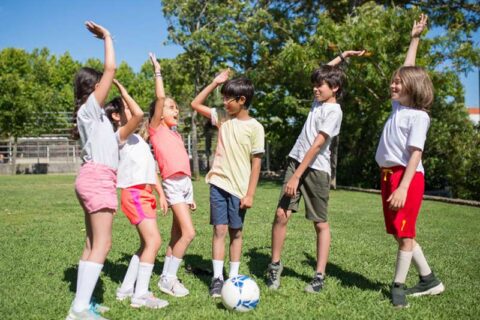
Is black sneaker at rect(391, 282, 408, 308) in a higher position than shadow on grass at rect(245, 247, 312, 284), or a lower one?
higher

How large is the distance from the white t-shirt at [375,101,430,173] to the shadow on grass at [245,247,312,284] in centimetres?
147

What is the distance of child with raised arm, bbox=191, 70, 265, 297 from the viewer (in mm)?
4223

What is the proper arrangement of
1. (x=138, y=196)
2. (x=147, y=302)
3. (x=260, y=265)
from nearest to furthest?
1. (x=147, y=302)
2. (x=138, y=196)
3. (x=260, y=265)

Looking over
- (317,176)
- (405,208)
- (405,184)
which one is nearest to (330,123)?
(317,176)

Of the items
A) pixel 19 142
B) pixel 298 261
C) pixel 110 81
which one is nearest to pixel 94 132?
pixel 110 81

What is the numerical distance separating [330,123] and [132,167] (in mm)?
1687

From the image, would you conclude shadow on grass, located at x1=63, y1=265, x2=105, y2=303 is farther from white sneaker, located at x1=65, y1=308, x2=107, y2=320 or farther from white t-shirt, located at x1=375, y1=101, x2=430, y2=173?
white t-shirt, located at x1=375, y1=101, x2=430, y2=173

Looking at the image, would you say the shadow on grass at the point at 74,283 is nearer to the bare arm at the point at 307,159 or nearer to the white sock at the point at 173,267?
the white sock at the point at 173,267

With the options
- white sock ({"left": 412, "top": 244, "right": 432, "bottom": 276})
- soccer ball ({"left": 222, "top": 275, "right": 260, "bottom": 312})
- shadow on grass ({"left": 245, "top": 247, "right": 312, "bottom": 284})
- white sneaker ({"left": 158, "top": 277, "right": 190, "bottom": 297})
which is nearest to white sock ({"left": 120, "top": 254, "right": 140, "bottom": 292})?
white sneaker ({"left": 158, "top": 277, "right": 190, "bottom": 297})

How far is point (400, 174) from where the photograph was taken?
3953mm

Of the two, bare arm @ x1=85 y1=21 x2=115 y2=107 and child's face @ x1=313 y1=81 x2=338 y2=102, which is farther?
child's face @ x1=313 y1=81 x2=338 y2=102

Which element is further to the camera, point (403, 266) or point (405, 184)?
point (403, 266)

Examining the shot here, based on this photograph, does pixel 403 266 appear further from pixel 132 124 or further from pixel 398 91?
pixel 132 124

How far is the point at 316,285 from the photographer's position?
4270 millimetres
